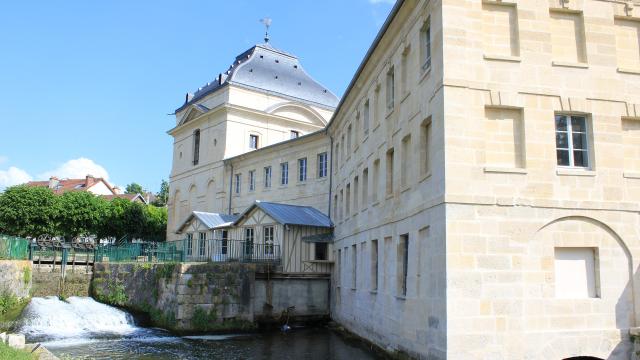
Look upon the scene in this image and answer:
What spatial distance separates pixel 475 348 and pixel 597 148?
15.7 ft

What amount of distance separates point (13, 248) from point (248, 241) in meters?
10.4

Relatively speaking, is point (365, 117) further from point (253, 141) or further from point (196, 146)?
point (196, 146)

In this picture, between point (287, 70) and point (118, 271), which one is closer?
point (118, 271)

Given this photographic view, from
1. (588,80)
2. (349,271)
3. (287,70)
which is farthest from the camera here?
(287,70)

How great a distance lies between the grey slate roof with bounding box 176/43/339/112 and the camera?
40.3 meters

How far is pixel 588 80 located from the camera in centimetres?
1132

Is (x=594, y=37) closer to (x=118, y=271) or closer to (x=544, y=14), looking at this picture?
(x=544, y=14)

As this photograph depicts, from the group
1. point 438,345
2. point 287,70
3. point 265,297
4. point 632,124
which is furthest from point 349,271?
point 287,70

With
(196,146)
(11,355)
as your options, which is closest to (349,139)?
(11,355)

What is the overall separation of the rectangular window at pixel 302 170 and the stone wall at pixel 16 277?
13.9 metres

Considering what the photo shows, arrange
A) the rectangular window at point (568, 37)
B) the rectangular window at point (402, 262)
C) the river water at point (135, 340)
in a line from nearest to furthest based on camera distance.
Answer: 1. the rectangular window at point (568, 37)
2. the rectangular window at point (402, 262)
3. the river water at point (135, 340)

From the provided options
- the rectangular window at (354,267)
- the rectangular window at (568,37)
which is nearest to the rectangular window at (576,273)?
the rectangular window at (568,37)

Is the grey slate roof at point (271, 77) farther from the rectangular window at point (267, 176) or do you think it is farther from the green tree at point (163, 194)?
the green tree at point (163, 194)

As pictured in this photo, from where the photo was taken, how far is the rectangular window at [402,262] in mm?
13531
